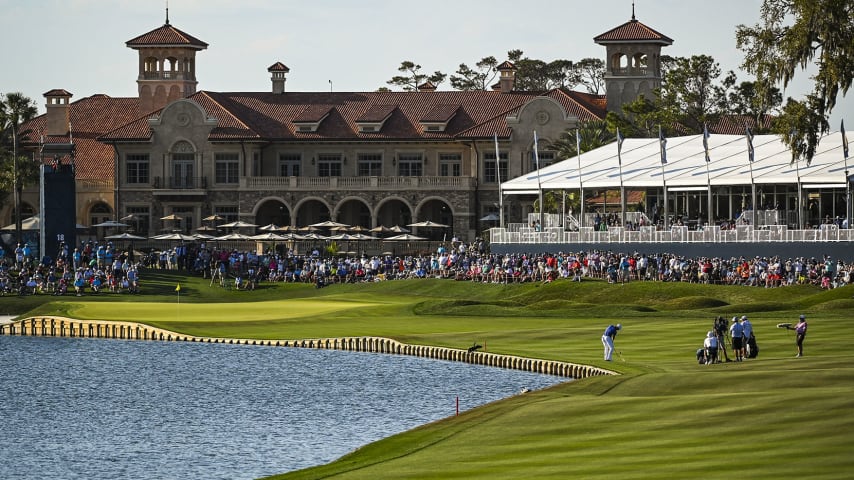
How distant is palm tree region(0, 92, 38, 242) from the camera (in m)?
98.9

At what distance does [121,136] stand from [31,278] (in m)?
32.1

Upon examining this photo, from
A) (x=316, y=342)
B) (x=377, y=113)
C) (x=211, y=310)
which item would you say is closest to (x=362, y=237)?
(x=377, y=113)

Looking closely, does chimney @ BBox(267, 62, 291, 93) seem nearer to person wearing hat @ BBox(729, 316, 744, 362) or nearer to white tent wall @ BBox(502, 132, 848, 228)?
white tent wall @ BBox(502, 132, 848, 228)

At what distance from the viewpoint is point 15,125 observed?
10062 cm

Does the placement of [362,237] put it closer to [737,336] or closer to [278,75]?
[278,75]

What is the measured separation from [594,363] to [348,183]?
194ft

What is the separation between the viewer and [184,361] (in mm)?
61625

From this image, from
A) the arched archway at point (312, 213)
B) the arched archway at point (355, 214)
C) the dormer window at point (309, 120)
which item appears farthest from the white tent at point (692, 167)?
the dormer window at point (309, 120)

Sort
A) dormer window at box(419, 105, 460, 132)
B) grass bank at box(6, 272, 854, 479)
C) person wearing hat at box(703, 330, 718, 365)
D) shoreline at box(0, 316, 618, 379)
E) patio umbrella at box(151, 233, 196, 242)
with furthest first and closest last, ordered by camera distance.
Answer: dormer window at box(419, 105, 460, 132), patio umbrella at box(151, 233, 196, 242), shoreline at box(0, 316, 618, 379), person wearing hat at box(703, 330, 718, 365), grass bank at box(6, 272, 854, 479)

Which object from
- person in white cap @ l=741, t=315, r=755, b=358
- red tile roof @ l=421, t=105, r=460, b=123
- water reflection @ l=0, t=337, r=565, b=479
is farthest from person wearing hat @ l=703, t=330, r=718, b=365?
red tile roof @ l=421, t=105, r=460, b=123

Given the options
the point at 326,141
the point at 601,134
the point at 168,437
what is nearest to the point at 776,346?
the point at 168,437

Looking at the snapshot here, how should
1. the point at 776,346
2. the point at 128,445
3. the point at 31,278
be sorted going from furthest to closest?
the point at 31,278 < the point at 776,346 < the point at 128,445

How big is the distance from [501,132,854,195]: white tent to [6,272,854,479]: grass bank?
11495 millimetres

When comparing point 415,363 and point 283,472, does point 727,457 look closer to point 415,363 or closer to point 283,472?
point 283,472
